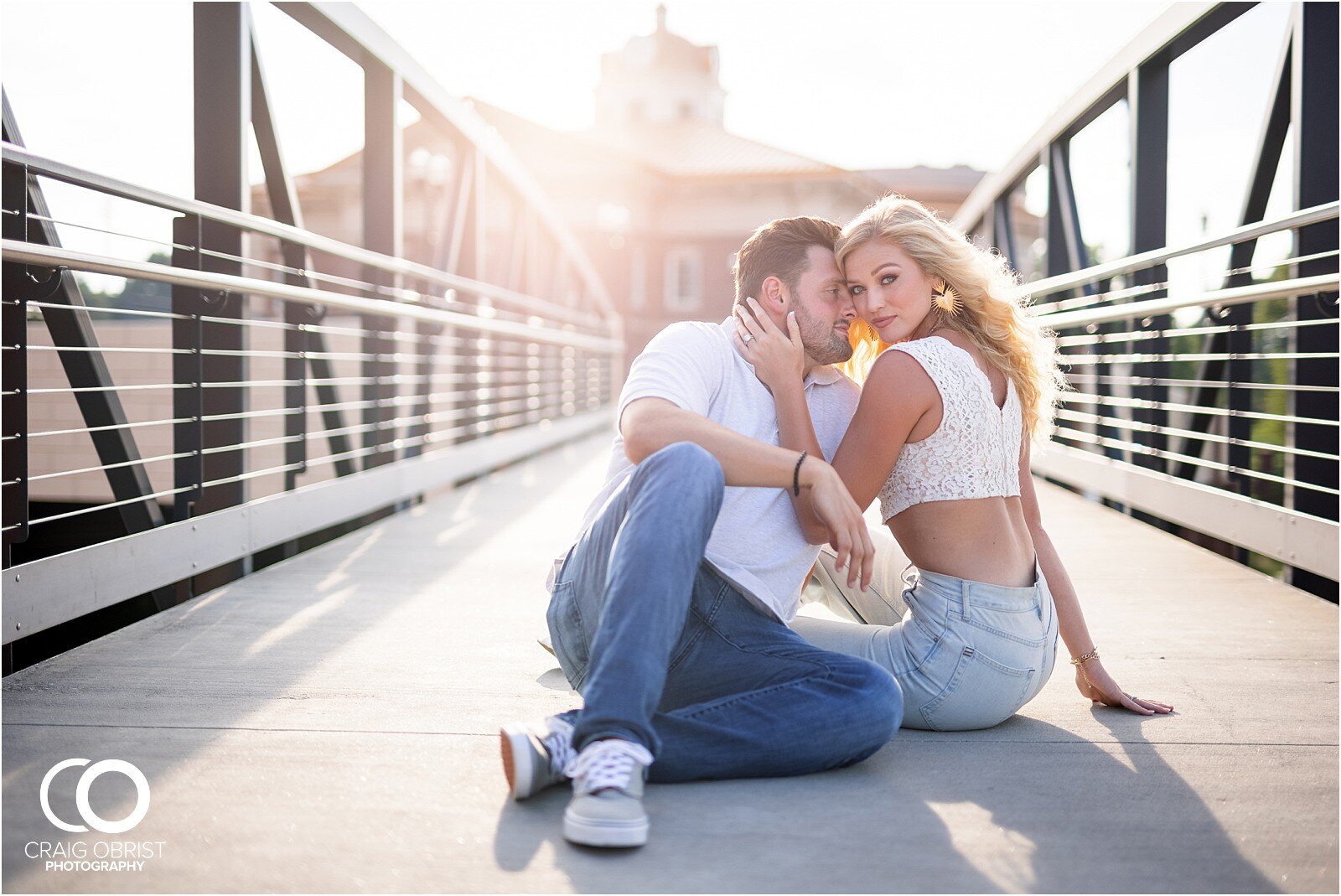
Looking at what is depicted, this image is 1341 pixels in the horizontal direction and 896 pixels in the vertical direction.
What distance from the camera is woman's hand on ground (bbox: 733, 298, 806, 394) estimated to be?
2.31m

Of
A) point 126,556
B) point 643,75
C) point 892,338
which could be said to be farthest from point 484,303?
point 643,75

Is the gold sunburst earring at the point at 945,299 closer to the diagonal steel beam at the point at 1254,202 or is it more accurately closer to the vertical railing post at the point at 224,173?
the diagonal steel beam at the point at 1254,202

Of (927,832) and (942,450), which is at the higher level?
(942,450)

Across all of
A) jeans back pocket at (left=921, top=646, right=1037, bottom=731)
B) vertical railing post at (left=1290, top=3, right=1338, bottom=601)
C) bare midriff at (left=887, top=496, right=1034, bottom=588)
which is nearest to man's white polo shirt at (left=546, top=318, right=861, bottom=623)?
bare midriff at (left=887, top=496, right=1034, bottom=588)

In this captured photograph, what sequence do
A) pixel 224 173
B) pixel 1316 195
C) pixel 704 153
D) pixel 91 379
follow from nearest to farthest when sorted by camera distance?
pixel 91 379, pixel 1316 195, pixel 224 173, pixel 704 153

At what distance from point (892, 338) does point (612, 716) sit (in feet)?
3.58

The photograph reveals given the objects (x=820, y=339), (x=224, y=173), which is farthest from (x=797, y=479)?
(x=224, y=173)

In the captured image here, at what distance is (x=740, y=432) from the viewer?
230 centimetres

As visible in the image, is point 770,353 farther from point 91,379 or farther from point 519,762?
point 91,379

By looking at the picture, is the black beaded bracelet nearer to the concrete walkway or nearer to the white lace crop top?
the white lace crop top

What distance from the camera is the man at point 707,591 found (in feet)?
5.88

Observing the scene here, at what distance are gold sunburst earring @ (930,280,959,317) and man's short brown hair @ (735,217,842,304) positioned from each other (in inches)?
9.8

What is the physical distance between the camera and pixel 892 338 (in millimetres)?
2455

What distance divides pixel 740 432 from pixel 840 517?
0.33 meters
